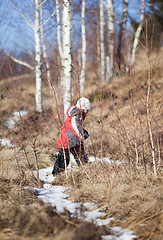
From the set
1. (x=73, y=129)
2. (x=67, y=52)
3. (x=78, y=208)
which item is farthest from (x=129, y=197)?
(x=67, y=52)

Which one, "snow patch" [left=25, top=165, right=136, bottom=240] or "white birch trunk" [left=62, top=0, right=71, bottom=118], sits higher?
"white birch trunk" [left=62, top=0, right=71, bottom=118]

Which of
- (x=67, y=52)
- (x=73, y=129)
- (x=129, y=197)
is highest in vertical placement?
(x=67, y=52)

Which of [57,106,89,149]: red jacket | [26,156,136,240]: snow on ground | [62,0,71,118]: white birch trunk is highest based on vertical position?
[62,0,71,118]: white birch trunk

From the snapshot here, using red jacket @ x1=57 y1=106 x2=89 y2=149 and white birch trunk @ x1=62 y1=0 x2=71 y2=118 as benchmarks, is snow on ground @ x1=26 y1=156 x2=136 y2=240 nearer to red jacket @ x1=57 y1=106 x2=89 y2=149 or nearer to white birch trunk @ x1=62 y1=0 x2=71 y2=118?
red jacket @ x1=57 y1=106 x2=89 y2=149

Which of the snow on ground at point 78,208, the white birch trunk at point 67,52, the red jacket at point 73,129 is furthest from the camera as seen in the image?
the white birch trunk at point 67,52

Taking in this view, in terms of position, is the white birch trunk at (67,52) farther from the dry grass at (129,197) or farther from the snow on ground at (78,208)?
the dry grass at (129,197)

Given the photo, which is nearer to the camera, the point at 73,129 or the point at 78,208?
the point at 78,208

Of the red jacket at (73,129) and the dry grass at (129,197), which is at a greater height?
the red jacket at (73,129)

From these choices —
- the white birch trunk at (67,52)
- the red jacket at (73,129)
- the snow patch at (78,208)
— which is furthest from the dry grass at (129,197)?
the white birch trunk at (67,52)

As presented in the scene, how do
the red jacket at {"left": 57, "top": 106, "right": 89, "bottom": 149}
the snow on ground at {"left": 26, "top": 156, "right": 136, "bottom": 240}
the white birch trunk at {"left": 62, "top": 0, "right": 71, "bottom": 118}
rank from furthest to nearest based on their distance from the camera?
the white birch trunk at {"left": 62, "top": 0, "right": 71, "bottom": 118}
the red jacket at {"left": 57, "top": 106, "right": 89, "bottom": 149}
the snow on ground at {"left": 26, "top": 156, "right": 136, "bottom": 240}

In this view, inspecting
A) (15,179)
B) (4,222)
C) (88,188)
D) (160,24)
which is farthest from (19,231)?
(160,24)

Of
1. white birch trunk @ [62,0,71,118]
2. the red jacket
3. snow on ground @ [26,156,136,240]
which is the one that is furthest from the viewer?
white birch trunk @ [62,0,71,118]

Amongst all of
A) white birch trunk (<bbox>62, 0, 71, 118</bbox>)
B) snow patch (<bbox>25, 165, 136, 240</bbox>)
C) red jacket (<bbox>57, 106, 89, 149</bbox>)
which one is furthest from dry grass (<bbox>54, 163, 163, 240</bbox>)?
white birch trunk (<bbox>62, 0, 71, 118</bbox>)

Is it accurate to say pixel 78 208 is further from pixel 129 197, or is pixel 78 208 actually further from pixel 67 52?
pixel 67 52
